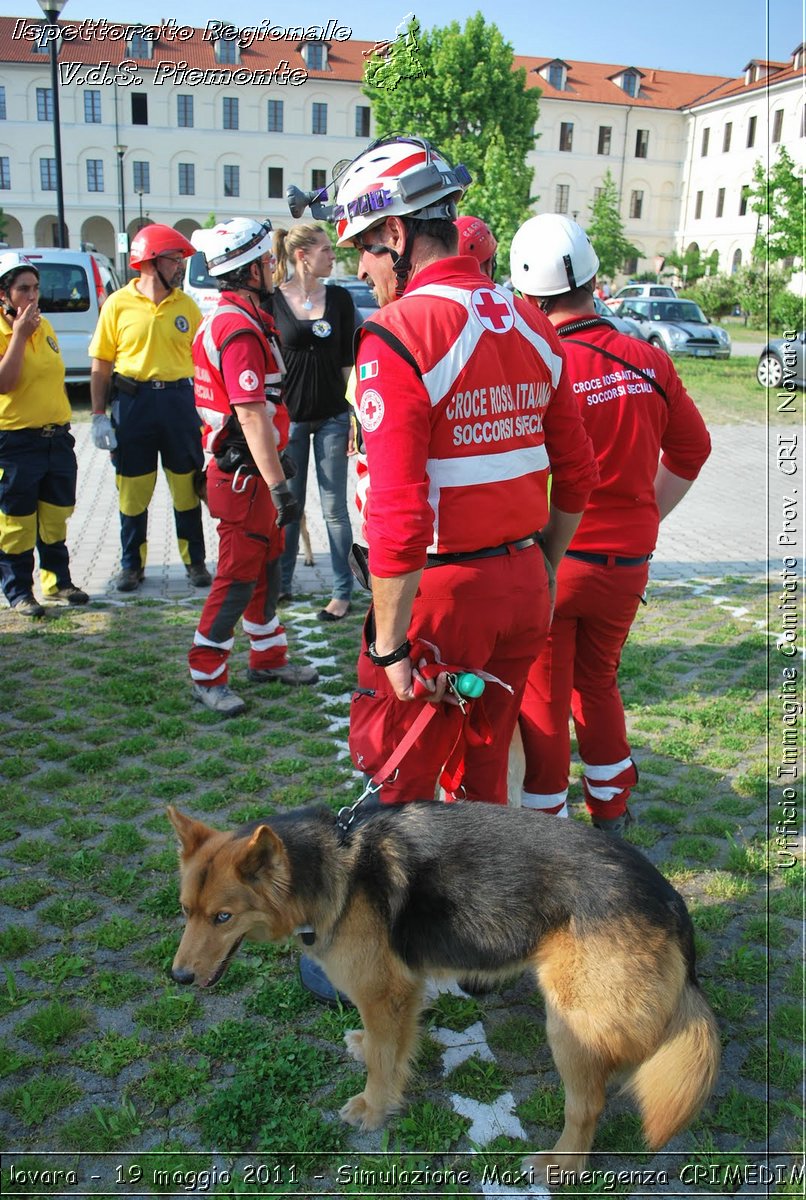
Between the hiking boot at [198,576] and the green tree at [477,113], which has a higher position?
the green tree at [477,113]

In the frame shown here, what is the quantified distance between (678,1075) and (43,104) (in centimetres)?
5857

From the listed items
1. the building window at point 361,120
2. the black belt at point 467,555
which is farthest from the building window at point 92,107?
the black belt at point 467,555

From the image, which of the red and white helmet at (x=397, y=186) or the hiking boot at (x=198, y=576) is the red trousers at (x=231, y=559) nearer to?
the hiking boot at (x=198, y=576)

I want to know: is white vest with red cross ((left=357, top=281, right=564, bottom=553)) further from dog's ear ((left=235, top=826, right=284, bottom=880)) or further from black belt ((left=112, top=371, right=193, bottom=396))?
black belt ((left=112, top=371, right=193, bottom=396))

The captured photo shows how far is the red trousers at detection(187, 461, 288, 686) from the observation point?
5434mm

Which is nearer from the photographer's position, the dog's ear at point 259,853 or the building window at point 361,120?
the dog's ear at point 259,853

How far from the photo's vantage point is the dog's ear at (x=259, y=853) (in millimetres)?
2514

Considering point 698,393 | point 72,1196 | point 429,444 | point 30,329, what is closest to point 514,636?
Result: point 429,444

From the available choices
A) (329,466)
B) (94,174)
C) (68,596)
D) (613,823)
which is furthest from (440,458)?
(94,174)

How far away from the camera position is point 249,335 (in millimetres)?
5070

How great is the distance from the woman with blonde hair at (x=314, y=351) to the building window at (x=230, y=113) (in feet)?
182

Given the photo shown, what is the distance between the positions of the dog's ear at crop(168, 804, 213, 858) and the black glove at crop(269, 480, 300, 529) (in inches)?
116

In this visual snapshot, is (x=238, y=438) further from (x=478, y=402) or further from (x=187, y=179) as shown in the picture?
(x=187, y=179)

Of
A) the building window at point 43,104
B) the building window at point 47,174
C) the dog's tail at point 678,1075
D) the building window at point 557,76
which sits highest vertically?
the building window at point 557,76
